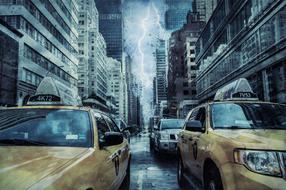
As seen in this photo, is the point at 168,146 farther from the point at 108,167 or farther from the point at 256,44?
the point at 256,44

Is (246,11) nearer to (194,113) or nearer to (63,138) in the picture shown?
(194,113)

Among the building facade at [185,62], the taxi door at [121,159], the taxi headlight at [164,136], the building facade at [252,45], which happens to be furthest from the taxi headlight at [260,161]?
the building facade at [185,62]

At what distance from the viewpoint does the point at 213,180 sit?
486 cm

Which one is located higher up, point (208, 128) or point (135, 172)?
point (208, 128)

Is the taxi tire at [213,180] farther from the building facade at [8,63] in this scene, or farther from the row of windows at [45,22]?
the row of windows at [45,22]

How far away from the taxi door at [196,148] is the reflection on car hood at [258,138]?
76cm

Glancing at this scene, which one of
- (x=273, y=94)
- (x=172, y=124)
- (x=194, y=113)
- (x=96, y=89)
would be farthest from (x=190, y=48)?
(x=194, y=113)

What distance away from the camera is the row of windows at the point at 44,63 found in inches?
1781

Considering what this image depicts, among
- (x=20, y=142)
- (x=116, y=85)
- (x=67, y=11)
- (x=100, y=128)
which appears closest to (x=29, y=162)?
(x=20, y=142)

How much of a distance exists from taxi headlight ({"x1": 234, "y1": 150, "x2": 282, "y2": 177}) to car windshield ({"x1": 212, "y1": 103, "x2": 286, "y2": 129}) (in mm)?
1229

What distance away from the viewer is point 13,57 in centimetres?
4028

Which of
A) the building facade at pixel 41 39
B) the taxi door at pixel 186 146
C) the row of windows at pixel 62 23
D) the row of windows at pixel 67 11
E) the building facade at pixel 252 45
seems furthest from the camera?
the row of windows at pixel 67 11

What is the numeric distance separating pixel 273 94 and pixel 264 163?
2960 cm

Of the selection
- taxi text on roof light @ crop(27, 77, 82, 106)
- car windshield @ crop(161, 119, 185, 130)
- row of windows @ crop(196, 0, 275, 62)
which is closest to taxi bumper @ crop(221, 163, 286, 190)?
taxi text on roof light @ crop(27, 77, 82, 106)
